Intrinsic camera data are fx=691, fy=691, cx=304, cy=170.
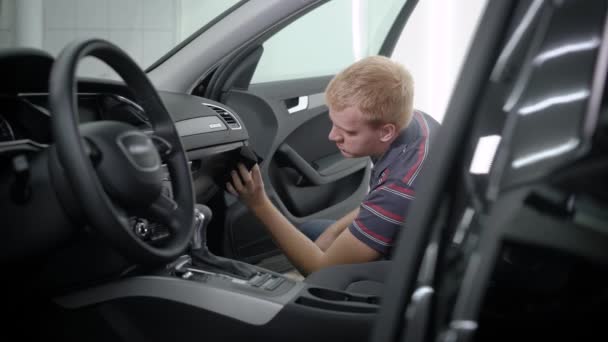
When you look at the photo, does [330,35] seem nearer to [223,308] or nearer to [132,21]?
[132,21]

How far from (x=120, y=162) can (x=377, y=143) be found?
69 cm

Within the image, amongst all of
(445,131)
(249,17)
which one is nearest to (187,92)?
(249,17)

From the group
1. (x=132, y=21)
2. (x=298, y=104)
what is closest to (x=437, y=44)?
(x=298, y=104)

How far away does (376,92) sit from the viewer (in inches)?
58.9

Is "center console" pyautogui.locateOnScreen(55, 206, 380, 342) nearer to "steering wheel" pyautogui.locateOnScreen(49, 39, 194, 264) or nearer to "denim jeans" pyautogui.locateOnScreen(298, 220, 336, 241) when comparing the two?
"steering wheel" pyautogui.locateOnScreen(49, 39, 194, 264)

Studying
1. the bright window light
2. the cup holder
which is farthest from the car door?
the bright window light

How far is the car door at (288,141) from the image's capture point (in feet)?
6.54

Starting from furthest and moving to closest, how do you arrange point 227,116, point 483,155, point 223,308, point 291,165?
1. point 291,165
2. point 227,116
3. point 223,308
4. point 483,155

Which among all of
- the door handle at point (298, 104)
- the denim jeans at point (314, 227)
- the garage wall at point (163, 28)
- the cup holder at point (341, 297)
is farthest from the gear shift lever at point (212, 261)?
the garage wall at point (163, 28)

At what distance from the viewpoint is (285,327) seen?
1257 mm

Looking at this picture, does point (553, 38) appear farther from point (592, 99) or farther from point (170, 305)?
point (170, 305)

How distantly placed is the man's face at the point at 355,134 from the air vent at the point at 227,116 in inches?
14.3

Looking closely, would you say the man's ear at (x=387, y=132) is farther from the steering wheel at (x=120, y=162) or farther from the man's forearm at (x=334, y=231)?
the steering wheel at (x=120, y=162)

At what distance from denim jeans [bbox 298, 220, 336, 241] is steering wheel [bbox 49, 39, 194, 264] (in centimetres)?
88
